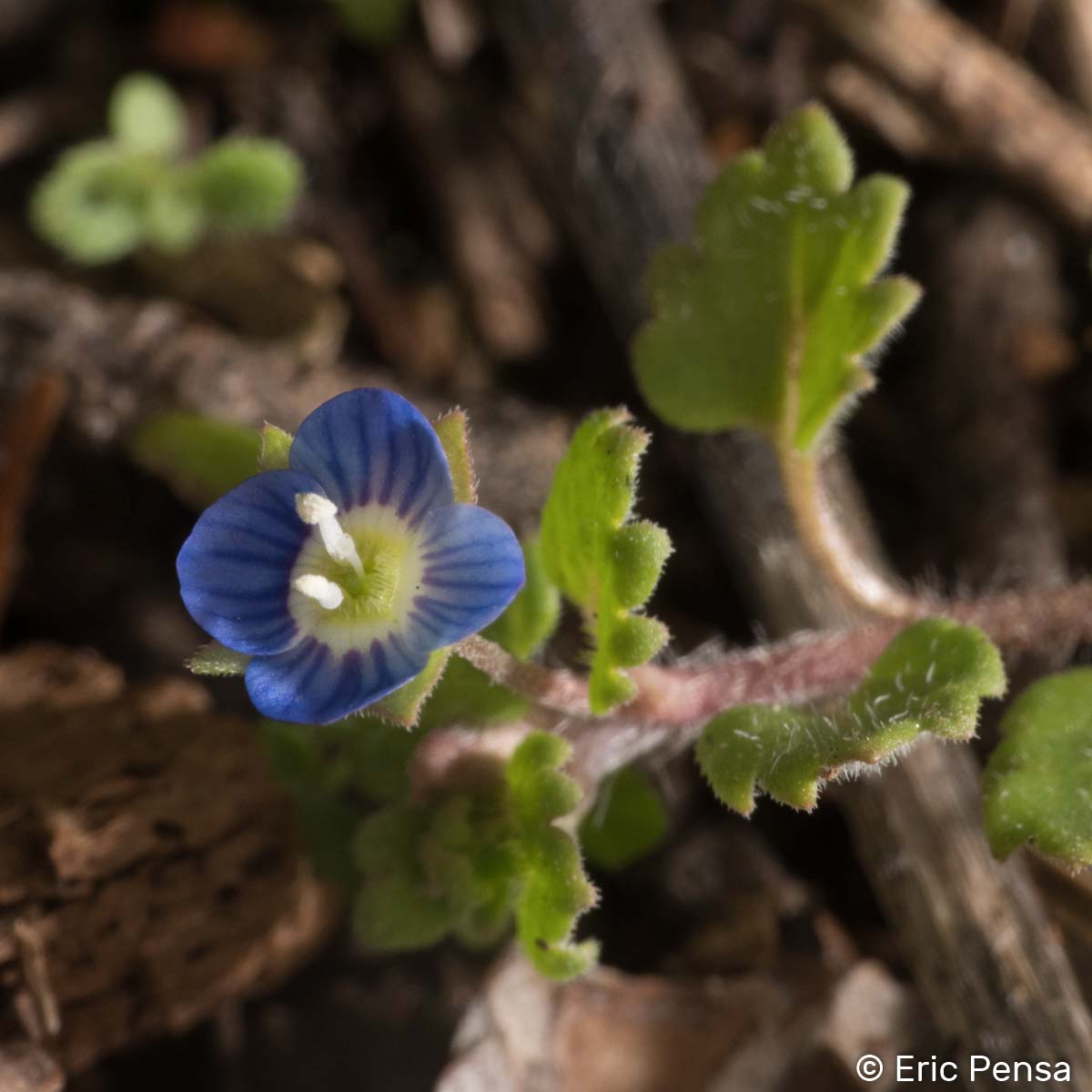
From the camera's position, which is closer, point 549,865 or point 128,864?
point 549,865

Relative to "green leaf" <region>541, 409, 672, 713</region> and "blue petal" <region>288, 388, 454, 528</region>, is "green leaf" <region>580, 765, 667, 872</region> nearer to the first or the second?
"green leaf" <region>541, 409, 672, 713</region>

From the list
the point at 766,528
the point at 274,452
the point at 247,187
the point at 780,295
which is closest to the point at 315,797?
the point at 274,452

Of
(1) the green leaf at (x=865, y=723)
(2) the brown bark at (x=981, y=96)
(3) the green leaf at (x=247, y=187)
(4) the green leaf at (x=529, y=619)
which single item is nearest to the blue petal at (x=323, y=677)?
(4) the green leaf at (x=529, y=619)

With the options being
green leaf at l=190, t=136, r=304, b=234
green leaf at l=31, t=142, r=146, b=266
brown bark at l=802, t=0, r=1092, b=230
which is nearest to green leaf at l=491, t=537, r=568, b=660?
green leaf at l=190, t=136, r=304, b=234

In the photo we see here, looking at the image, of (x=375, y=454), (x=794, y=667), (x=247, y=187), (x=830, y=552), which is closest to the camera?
(x=375, y=454)

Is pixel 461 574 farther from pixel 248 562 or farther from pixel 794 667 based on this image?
pixel 794 667

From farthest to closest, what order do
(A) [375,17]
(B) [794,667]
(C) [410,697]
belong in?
1. (A) [375,17]
2. (B) [794,667]
3. (C) [410,697]
